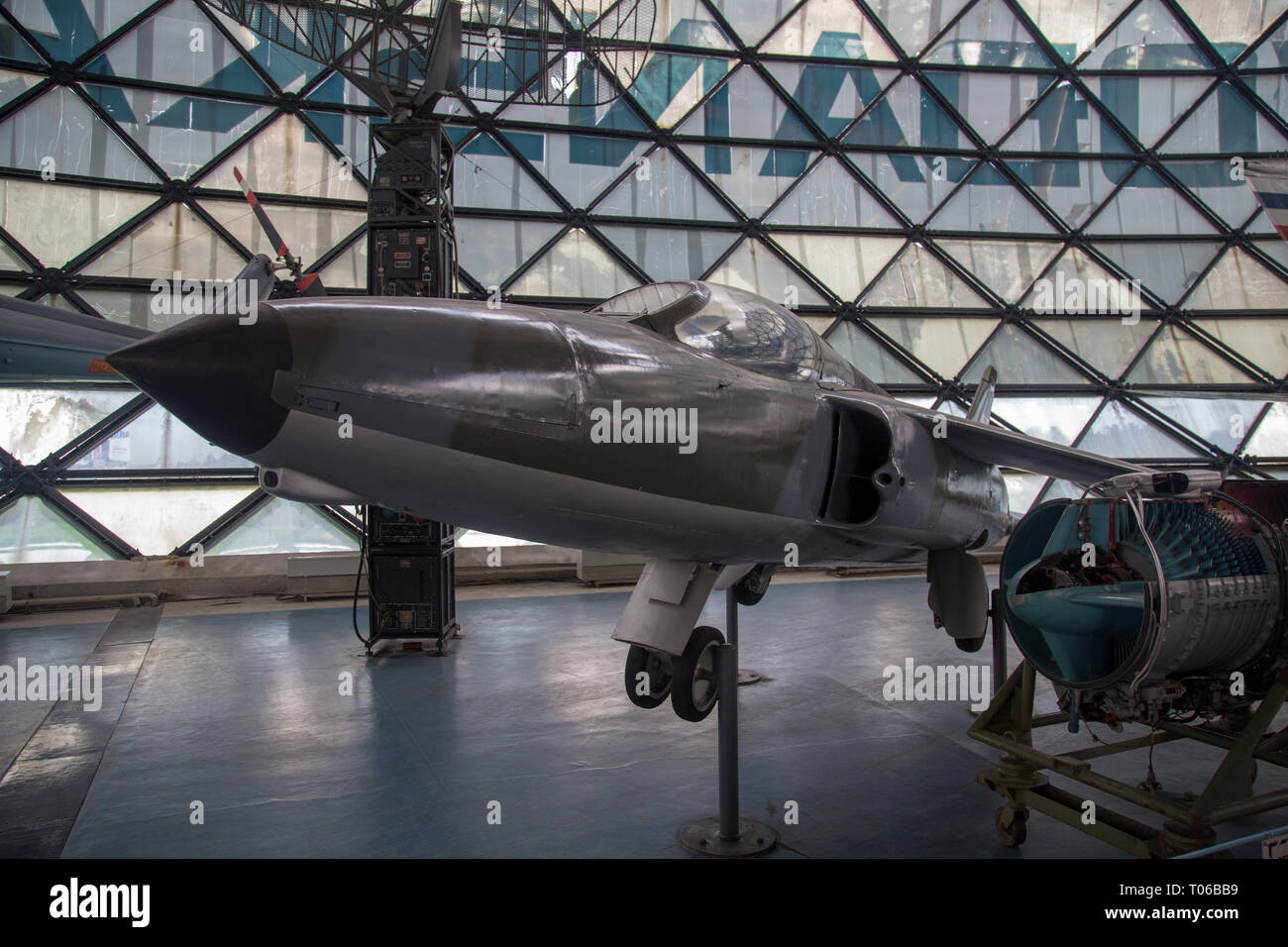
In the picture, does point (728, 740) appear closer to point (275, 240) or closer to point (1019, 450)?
point (1019, 450)

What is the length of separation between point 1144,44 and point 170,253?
21.9 meters

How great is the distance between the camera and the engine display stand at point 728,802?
14.1 ft

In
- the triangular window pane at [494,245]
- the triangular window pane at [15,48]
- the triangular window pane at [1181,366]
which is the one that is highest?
the triangular window pane at [15,48]

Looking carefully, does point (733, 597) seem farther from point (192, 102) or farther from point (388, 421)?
point (192, 102)

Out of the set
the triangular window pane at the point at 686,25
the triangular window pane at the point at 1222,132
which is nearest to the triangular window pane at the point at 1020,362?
the triangular window pane at the point at 1222,132

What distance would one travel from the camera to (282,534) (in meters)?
14.1

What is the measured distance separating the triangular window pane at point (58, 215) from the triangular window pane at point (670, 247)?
28.9ft

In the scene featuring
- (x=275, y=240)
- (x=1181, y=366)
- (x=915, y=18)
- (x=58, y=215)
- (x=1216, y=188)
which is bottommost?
(x=1181, y=366)

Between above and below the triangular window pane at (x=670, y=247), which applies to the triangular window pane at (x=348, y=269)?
below

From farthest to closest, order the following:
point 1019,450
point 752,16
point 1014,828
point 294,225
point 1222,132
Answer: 1. point 1222,132
2. point 752,16
3. point 294,225
4. point 1019,450
5. point 1014,828

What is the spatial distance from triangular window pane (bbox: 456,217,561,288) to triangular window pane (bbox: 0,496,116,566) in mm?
8113

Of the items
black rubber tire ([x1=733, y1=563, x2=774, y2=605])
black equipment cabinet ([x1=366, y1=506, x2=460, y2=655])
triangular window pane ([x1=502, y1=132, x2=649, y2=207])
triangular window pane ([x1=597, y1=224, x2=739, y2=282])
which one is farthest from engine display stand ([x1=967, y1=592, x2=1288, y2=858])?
triangular window pane ([x1=502, y1=132, x2=649, y2=207])

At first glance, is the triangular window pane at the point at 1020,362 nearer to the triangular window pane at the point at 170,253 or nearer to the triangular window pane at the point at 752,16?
the triangular window pane at the point at 752,16

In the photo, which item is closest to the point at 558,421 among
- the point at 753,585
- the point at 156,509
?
the point at 753,585
